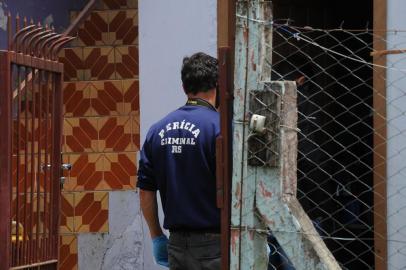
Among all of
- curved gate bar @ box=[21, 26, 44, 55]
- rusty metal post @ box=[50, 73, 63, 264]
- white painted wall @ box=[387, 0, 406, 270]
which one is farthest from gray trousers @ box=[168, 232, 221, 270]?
white painted wall @ box=[387, 0, 406, 270]

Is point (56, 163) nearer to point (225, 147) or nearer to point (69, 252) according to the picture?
point (69, 252)

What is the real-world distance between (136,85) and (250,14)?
365 centimetres

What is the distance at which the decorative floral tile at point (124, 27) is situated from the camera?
24.8ft

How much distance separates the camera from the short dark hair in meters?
4.94

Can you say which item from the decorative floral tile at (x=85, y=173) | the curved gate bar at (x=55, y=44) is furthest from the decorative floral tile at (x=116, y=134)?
the curved gate bar at (x=55, y=44)

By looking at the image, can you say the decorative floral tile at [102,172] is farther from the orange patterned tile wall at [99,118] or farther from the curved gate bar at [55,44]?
the curved gate bar at [55,44]

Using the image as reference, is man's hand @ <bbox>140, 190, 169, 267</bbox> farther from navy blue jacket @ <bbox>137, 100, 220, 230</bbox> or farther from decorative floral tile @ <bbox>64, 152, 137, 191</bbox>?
decorative floral tile @ <bbox>64, 152, 137, 191</bbox>

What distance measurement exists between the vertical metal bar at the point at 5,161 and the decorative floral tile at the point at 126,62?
2.31m

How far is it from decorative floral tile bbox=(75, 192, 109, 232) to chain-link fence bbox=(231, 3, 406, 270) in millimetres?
1528

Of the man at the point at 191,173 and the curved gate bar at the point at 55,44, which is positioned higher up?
the curved gate bar at the point at 55,44

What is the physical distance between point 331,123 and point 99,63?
212cm

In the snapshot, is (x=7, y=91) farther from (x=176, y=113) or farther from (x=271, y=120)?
(x=271, y=120)

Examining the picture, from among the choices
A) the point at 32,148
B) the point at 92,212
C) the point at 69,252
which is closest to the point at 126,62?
the point at 92,212

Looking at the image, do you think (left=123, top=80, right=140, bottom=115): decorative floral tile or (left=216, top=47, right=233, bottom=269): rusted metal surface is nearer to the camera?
(left=216, top=47, right=233, bottom=269): rusted metal surface
